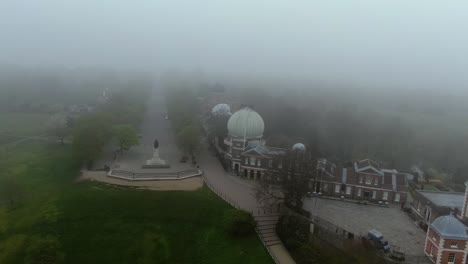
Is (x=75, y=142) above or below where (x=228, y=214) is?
above

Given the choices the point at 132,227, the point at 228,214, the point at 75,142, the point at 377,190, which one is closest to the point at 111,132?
the point at 75,142

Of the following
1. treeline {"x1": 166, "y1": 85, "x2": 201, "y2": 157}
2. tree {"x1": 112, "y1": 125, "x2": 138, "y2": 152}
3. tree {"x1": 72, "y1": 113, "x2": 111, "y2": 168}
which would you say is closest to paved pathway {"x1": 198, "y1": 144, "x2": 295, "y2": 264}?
treeline {"x1": 166, "y1": 85, "x2": 201, "y2": 157}

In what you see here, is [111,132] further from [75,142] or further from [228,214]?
[228,214]

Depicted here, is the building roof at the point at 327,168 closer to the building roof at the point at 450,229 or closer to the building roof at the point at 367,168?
the building roof at the point at 367,168

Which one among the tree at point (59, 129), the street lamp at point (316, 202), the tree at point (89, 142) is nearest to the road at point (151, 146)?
the tree at point (89, 142)

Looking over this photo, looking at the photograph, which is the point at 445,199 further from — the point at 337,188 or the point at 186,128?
the point at 186,128

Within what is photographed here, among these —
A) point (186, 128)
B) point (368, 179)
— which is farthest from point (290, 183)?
point (186, 128)
